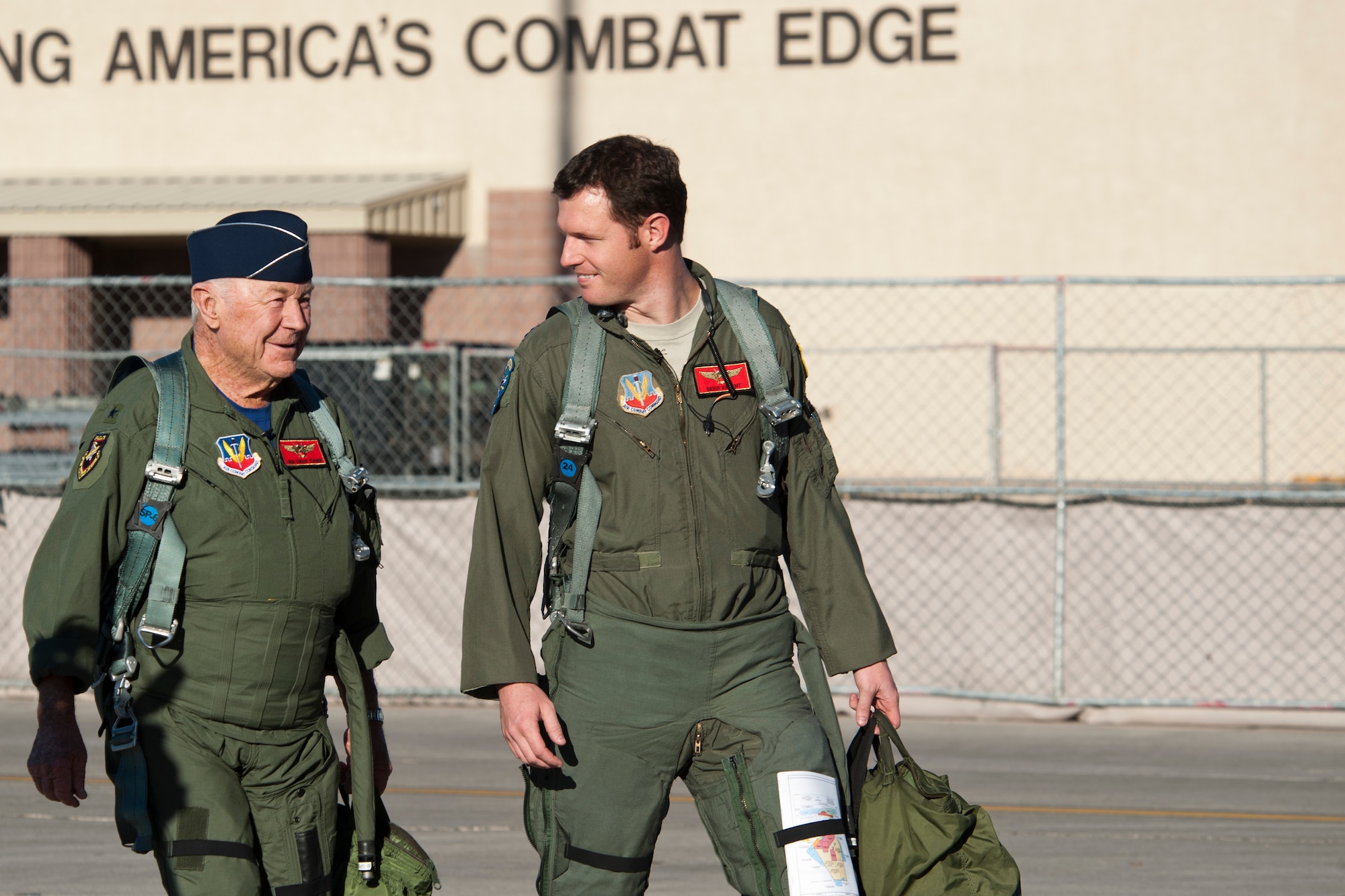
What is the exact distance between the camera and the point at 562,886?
359 cm

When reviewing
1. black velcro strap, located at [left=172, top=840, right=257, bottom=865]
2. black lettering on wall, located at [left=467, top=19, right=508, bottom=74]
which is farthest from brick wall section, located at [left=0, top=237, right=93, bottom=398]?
black velcro strap, located at [left=172, top=840, right=257, bottom=865]

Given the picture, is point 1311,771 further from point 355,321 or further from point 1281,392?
point 355,321

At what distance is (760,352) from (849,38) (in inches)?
706

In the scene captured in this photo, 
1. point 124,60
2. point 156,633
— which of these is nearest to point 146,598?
point 156,633

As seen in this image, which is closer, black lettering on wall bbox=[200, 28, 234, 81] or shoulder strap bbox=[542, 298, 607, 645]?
shoulder strap bbox=[542, 298, 607, 645]

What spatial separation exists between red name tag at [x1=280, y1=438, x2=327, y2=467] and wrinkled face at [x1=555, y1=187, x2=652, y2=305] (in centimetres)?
71

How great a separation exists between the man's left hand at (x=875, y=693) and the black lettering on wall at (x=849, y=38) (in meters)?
18.0

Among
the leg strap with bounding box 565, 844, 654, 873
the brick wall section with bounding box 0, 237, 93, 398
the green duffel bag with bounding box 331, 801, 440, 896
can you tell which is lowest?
the green duffel bag with bounding box 331, 801, 440, 896

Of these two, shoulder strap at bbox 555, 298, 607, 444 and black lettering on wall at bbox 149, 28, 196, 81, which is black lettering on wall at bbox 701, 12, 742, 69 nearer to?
black lettering on wall at bbox 149, 28, 196, 81

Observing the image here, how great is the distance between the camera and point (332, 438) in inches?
152

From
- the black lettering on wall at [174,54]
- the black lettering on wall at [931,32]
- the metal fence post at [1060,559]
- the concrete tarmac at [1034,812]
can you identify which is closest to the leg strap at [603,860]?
the concrete tarmac at [1034,812]

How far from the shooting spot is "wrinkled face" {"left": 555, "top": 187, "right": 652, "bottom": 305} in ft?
11.9

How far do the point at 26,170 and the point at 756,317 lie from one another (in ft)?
69.8

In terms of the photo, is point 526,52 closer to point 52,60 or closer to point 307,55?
point 307,55
